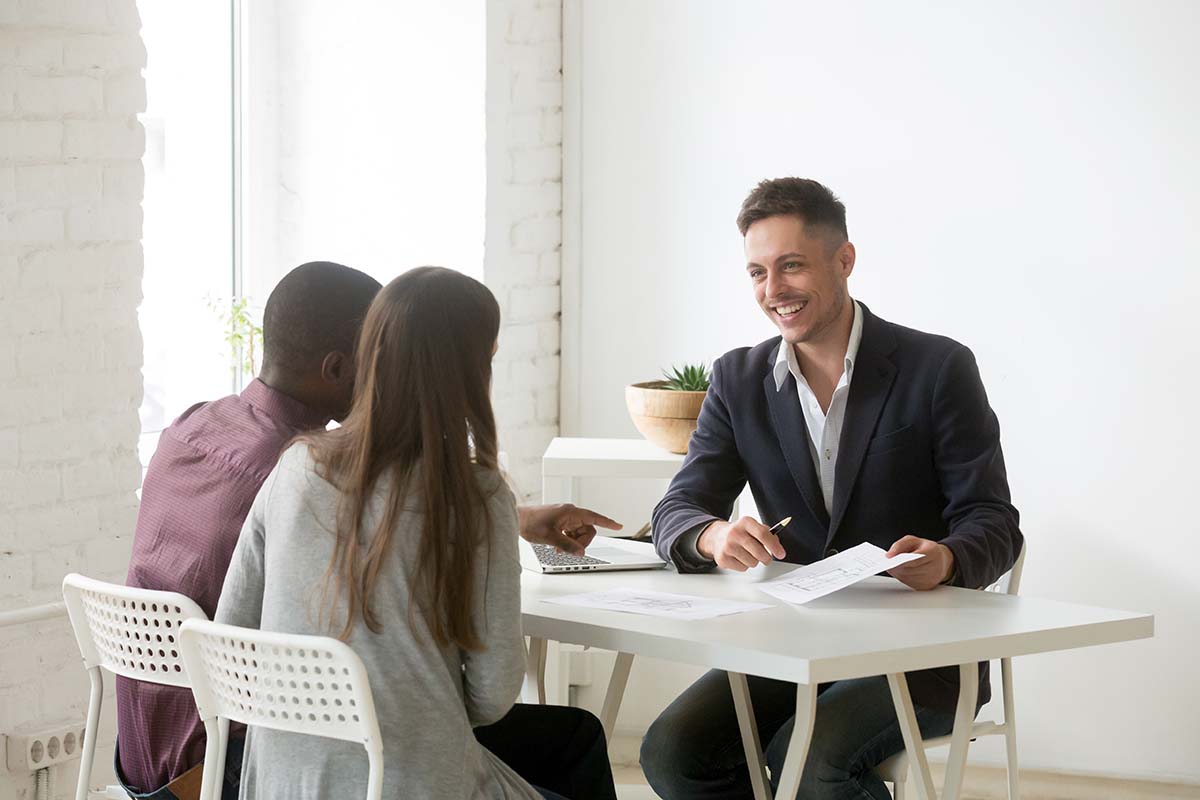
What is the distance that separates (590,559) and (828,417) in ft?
1.53

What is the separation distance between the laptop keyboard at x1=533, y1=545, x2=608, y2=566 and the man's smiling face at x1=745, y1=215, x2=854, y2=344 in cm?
52

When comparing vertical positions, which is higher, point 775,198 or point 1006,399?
point 775,198

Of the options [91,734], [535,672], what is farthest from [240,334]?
[91,734]

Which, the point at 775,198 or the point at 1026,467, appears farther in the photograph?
the point at 1026,467

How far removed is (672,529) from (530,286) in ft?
5.07

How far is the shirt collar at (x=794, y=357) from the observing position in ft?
7.77

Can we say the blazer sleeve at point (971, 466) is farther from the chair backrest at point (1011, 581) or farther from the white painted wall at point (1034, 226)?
the white painted wall at point (1034, 226)

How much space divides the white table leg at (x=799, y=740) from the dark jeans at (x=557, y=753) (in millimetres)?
271

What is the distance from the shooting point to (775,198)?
7.94ft

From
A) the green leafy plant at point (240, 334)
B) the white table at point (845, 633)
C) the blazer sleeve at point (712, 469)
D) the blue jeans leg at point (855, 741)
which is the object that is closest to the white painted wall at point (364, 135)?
the green leafy plant at point (240, 334)

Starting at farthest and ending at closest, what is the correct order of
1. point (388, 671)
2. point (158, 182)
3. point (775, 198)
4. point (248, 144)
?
point (248, 144), point (158, 182), point (775, 198), point (388, 671)

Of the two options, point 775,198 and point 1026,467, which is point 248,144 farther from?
point 1026,467

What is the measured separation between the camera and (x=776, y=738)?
2.29m

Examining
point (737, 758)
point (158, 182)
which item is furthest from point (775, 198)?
point (158, 182)
